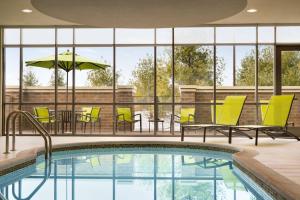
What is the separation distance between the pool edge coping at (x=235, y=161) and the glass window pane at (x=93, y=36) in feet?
9.35

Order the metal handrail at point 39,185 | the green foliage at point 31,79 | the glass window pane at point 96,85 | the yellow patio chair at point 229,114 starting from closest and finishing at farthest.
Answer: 1. the metal handrail at point 39,185
2. the yellow patio chair at point 229,114
3. the green foliage at point 31,79
4. the glass window pane at point 96,85

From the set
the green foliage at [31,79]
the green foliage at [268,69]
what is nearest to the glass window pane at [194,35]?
the green foliage at [268,69]

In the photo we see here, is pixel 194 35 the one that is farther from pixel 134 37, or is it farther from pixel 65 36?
pixel 65 36

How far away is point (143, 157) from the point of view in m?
7.67

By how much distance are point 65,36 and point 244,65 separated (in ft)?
16.0

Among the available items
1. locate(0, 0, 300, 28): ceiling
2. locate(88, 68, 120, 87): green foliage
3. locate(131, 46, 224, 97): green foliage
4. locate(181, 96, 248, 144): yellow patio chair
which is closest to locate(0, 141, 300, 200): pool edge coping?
locate(181, 96, 248, 144): yellow patio chair

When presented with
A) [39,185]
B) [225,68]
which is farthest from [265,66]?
[39,185]

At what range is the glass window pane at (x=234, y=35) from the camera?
10.4m

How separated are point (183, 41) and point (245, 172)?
5.60 metres

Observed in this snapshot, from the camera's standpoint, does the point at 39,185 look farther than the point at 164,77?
No

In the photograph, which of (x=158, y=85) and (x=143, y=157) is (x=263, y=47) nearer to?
(x=158, y=85)

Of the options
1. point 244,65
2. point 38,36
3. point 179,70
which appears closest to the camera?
point 38,36

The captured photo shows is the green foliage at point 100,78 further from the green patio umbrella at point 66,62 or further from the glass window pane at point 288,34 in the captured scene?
the glass window pane at point 288,34

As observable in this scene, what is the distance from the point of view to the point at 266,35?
33.5 feet
